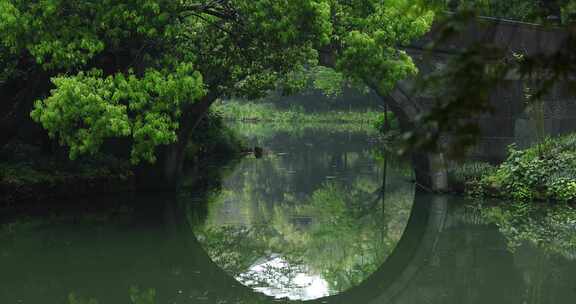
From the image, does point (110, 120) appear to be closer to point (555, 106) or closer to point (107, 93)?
point (107, 93)

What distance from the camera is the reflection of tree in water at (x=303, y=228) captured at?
1076cm

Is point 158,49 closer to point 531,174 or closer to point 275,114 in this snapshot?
point 531,174

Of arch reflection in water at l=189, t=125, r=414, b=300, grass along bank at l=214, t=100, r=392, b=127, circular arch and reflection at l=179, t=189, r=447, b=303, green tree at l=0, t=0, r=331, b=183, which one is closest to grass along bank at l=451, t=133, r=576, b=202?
arch reflection in water at l=189, t=125, r=414, b=300

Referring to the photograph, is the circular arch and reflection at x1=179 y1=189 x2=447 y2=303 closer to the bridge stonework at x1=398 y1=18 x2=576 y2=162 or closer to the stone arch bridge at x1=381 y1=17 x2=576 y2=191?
the stone arch bridge at x1=381 y1=17 x2=576 y2=191

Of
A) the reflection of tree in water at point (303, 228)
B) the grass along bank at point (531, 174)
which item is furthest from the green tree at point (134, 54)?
the grass along bank at point (531, 174)

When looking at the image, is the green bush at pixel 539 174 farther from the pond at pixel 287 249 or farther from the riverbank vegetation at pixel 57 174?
the riverbank vegetation at pixel 57 174

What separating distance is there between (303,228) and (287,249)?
1720mm

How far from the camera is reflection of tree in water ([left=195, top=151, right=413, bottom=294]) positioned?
35.3ft

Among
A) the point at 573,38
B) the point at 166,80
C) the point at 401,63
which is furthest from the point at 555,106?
the point at 573,38

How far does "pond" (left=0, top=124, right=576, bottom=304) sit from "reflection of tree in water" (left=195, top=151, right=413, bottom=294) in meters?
0.03

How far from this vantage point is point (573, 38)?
2.80 meters

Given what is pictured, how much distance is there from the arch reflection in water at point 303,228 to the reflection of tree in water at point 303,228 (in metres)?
0.01

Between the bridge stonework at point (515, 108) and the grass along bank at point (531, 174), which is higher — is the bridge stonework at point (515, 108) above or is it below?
above

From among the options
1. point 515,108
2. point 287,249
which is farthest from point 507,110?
point 287,249
